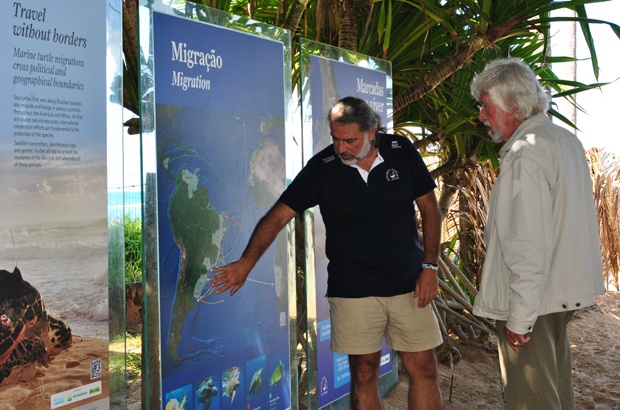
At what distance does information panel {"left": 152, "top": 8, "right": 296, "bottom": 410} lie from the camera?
8.68 feet

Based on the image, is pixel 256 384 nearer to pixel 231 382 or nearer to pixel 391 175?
pixel 231 382

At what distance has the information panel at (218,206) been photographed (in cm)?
265

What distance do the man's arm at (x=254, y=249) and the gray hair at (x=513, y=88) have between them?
101 cm

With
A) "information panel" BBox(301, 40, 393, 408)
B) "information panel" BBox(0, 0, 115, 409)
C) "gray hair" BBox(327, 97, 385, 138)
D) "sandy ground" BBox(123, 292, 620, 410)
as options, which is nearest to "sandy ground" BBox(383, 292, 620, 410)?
"sandy ground" BBox(123, 292, 620, 410)

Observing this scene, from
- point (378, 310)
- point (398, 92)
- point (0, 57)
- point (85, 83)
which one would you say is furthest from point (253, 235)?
point (398, 92)

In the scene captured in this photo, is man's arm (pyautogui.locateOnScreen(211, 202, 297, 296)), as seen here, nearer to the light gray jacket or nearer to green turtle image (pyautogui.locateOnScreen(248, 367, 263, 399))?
green turtle image (pyautogui.locateOnScreen(248, 367, 263, 399))

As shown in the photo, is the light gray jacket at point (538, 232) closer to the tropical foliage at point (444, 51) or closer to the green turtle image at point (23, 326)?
the tropical foliage at point (444, 51)

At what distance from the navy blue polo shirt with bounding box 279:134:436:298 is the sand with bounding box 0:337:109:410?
3.61 ft

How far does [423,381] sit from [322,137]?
128 centimetres

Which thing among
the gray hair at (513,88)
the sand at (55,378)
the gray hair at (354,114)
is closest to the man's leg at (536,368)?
the gray hair at (513,88)

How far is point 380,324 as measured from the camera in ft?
10.2

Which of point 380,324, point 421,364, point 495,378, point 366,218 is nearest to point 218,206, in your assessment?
point 366,218

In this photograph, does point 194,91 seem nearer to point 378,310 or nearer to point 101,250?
point 101,250

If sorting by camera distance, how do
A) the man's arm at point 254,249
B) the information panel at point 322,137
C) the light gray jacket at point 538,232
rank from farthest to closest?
the information panel at point 322,137 < the man's arm at point 254,249 < the light gray jacket at point 538,232
